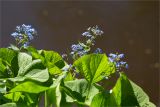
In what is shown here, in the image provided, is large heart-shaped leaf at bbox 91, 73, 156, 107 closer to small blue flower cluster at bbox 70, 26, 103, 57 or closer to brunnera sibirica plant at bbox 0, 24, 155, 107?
brunnera sibirica plant at bbox 0, 24, 155, 107

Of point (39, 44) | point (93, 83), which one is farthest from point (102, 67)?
point (39, 44)

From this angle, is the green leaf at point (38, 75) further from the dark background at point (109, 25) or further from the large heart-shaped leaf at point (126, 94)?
the dark background at point (109, 25)

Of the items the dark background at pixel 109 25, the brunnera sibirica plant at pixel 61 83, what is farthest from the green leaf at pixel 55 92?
the dark background at pixel 109 25

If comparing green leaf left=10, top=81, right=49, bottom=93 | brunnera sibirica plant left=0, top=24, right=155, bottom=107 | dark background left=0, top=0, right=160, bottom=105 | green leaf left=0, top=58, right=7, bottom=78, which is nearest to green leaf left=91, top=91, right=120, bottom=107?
brunnera sibirica plant left=0, top=24, right=155, bottom=107

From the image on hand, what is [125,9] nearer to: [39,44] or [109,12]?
[109,12]

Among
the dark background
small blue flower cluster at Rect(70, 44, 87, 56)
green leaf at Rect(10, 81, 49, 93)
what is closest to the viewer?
green leaf at Rect(10, 81, 49, 93)

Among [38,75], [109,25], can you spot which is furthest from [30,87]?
[109,25]

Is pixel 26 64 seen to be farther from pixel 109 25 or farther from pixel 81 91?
pixel 109 25
